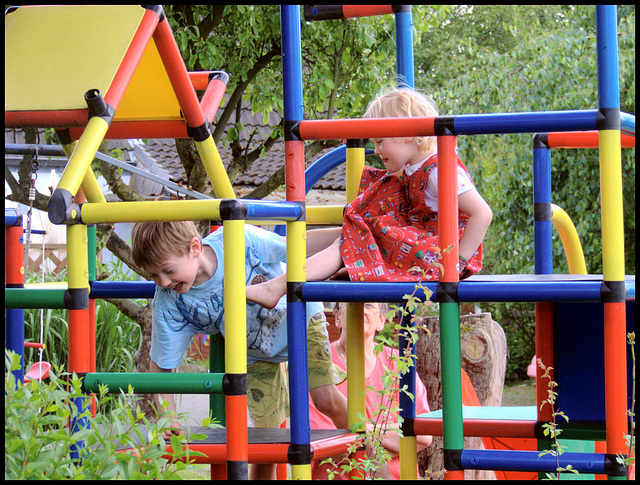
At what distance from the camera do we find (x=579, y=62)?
701cm

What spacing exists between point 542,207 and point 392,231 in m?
1.00

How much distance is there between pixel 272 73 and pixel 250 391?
265cm

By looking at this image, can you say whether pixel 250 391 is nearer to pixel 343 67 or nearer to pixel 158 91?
pixel 158 91

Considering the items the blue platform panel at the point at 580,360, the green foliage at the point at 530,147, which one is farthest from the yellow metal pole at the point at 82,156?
the green foliage at the point at 530,147

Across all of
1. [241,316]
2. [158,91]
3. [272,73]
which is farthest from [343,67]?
[241,316]

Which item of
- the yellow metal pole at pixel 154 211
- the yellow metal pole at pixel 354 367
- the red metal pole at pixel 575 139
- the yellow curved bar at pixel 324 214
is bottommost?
the yellow metal pole at pixel 354 367

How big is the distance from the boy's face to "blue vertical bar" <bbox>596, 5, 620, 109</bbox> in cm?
121

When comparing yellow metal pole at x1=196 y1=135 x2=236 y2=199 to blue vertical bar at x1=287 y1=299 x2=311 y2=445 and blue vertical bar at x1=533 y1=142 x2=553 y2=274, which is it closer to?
blue vertical bar at x1=287 y1=299 x2=311 y2=445

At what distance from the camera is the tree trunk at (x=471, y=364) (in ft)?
12.9

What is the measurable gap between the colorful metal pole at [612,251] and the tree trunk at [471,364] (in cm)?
211

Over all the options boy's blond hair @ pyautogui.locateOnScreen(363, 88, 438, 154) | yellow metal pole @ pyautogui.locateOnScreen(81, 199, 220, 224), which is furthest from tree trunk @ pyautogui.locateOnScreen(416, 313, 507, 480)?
yellow metal pole @ pyautogui.locateOnScreen(81, 199, 220, 224)

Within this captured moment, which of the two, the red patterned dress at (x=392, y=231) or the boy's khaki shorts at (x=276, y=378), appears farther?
the boy's khaki shorts at (x=276, y=378)

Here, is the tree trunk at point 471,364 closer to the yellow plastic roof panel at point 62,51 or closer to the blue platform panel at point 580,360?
the blue platform panel at point 580,360

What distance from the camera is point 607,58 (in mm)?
1849
